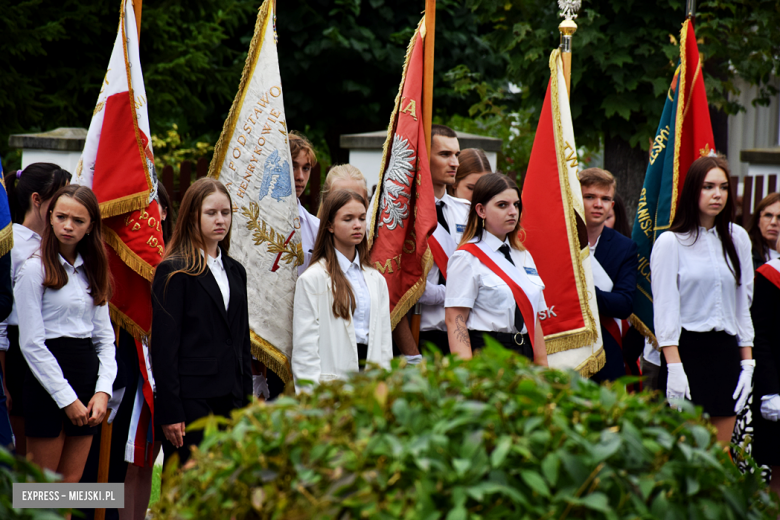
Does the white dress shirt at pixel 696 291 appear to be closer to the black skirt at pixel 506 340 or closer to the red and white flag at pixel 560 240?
the red and white flag at pixel 560 240

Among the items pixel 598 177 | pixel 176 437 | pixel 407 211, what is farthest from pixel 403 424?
pixel 598 177

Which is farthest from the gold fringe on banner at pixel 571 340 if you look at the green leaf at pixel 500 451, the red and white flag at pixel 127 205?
the green leaf at pixel 500 451

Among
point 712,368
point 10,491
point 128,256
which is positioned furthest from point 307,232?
point 10,491

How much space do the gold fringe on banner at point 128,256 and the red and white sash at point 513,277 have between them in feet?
5.01

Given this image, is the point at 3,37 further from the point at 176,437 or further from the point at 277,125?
the point at 176,437

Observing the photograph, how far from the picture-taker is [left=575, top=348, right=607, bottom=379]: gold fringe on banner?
4.35 m

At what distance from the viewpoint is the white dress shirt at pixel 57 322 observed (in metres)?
3.39

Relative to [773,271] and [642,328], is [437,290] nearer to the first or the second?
[642,328]

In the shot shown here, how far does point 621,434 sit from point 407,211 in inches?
108

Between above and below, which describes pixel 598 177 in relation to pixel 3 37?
below

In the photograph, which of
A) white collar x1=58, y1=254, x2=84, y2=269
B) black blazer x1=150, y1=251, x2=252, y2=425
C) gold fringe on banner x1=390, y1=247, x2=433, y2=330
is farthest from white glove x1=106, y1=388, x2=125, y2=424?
gold fringe on banner x1=390, y1=247, x2=433, y2=330

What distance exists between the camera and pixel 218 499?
5.34 feet

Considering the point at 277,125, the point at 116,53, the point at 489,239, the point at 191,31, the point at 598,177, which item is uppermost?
the point at 191,31

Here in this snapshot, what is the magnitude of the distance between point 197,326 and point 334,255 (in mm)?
767
